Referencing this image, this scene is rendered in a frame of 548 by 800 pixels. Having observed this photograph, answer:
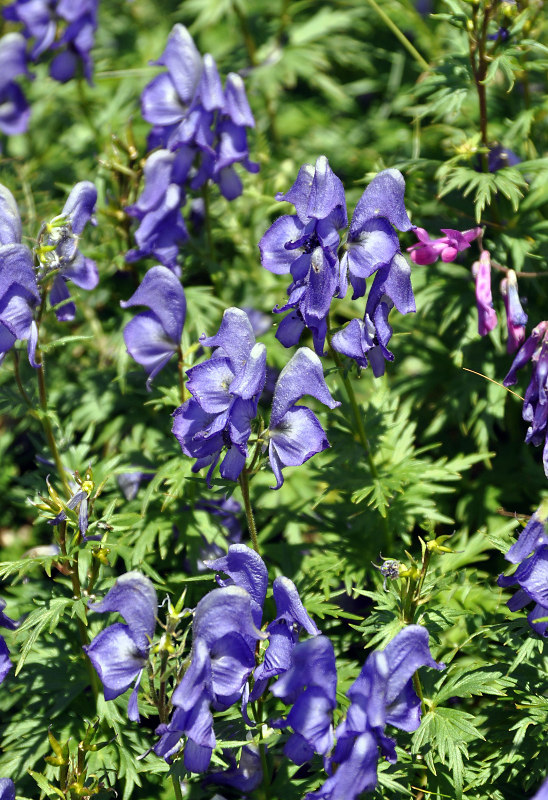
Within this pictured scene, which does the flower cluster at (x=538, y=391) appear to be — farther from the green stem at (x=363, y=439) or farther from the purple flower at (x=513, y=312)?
the green stem at (x=363, y=439)

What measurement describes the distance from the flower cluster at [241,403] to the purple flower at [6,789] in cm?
100

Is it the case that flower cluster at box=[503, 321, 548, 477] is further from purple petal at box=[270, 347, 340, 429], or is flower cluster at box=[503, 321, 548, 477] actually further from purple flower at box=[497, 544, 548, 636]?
purple petal at box=[270, 347, 340, 429]

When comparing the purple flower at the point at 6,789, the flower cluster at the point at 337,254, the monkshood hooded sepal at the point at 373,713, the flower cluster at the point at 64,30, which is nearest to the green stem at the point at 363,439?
the flower cluster at the point at 337,254

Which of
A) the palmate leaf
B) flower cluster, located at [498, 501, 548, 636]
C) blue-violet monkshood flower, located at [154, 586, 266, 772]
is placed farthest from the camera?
the palmate leaf

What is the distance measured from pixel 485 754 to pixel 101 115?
13.1ft

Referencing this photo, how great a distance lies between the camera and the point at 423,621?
8.13 feet

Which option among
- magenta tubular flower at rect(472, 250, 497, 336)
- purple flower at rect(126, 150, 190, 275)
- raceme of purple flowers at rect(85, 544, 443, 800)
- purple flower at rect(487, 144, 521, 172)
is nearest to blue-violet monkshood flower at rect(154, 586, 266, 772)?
raceme of purple flowers at rect(85, 544, 443, 800)

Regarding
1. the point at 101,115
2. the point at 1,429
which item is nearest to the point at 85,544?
the point at 1,429

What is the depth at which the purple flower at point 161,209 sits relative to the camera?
134 inches

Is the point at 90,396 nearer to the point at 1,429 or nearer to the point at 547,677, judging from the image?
the point at 1,429

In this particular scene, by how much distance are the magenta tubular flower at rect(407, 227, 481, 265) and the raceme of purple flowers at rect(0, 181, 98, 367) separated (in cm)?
117

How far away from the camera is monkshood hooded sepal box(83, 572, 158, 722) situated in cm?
211

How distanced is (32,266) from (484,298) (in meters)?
1.55

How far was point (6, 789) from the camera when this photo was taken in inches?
89.0
